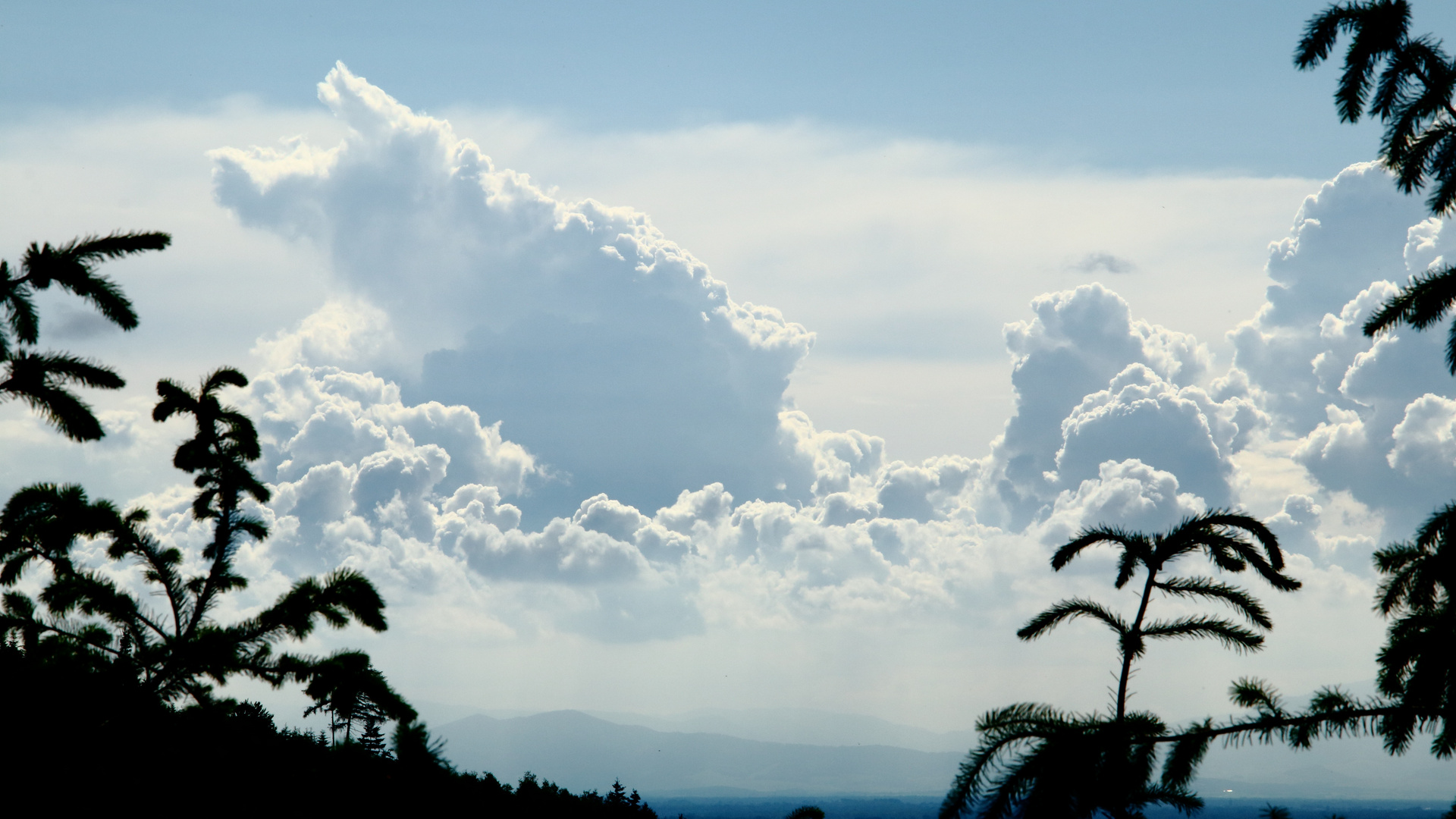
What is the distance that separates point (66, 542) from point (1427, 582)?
14.2 m

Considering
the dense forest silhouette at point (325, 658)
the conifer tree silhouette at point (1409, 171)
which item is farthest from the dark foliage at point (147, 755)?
the conifer tree silhouette at point (1409, 171)

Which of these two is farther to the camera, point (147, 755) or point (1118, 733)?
point (147, 755)

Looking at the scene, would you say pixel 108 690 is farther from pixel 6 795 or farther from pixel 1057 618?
pixel 1057 618

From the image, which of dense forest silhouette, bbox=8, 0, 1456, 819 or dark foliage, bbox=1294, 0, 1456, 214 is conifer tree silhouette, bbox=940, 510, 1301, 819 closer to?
dense forest silhouette, bbox=8, 0, 1456, 819

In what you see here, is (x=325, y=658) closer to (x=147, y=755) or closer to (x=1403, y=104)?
(x=147, y=755)

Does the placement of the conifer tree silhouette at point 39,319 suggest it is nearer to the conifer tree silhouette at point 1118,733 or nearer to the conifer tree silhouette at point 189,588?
the conifer tree silhouette at point 189,588

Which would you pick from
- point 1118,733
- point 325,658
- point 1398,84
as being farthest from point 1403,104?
point 325,658

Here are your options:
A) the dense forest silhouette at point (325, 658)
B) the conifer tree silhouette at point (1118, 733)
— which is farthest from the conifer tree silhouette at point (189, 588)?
the conifer tree silhouette at point (1118, 733)

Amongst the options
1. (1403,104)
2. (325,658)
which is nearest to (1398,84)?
(1403,104)

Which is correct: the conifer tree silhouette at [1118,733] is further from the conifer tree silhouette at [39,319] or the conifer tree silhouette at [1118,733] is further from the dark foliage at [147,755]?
the conifer tree silhouette at [39,319]

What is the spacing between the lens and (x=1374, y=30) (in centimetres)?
837

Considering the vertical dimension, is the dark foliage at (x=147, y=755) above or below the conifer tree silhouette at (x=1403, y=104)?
below

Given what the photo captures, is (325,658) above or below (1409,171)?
below

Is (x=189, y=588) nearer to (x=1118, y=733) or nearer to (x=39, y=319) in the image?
(x=39, y=319)
